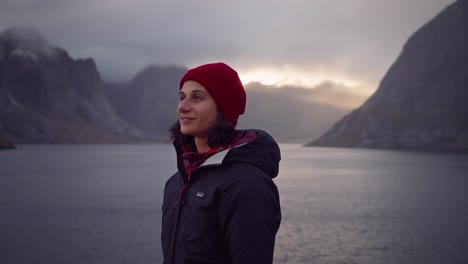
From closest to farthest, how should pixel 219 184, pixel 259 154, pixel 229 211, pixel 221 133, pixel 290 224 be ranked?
pixel 229 211 → pixel 219 184 → pixel 259 154 → pixel 221 133 → pixel 290 224

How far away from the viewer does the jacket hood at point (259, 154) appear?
338 centimetres

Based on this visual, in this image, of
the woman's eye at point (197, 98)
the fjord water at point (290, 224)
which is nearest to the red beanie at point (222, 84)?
the woman's eye at point (197, 98)

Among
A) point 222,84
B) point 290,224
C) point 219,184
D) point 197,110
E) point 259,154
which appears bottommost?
point 290,224

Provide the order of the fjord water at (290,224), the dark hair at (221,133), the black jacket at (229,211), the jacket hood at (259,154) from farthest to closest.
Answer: the fjord water at (290,224) < the dark hair at (221,133) < the jacket hood at (259,154) < the black jacket at (229,211)

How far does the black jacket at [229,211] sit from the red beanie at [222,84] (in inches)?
12.1

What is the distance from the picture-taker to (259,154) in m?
3.46

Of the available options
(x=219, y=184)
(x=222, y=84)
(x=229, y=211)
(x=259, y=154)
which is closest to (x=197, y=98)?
(x=222, y=84)

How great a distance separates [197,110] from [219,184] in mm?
737

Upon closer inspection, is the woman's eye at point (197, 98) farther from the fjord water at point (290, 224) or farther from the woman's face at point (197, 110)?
the fjord water at point (290, 224)

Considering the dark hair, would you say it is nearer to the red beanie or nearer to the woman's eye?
the red beanie

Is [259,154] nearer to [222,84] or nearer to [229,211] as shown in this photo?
[229,211]

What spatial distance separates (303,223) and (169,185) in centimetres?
2961

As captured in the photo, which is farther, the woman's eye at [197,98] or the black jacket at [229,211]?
the woman's eye at [197,98]

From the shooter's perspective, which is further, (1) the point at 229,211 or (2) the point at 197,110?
(2) the point at 197,110
